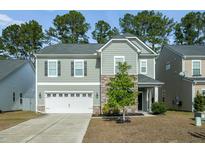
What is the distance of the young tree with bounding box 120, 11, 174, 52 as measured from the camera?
57.0 meters

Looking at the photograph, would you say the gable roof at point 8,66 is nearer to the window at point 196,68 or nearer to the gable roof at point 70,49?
the gable roof at point 70,49

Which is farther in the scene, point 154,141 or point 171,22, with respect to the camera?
point 171,22

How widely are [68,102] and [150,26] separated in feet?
106

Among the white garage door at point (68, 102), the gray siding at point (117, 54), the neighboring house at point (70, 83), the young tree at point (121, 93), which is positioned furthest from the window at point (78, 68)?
the young tree at point (121, 93)

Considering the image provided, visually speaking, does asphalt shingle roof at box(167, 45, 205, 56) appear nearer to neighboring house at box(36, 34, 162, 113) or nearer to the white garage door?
neighboring house at box(36, 34, 162, 113)

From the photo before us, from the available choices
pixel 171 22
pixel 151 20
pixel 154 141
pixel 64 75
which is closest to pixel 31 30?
pixel 151 20

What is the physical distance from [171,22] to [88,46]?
3028cm

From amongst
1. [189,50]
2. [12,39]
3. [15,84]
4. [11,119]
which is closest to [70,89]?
[11,119]

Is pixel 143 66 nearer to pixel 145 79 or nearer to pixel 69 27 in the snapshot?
pixel 145 79

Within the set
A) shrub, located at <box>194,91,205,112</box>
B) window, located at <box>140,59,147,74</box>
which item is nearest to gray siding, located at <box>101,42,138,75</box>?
window, located at <box>140,59,147,74</box>

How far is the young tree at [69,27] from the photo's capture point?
58.9m

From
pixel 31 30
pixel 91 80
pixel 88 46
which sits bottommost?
pixel 91 80
